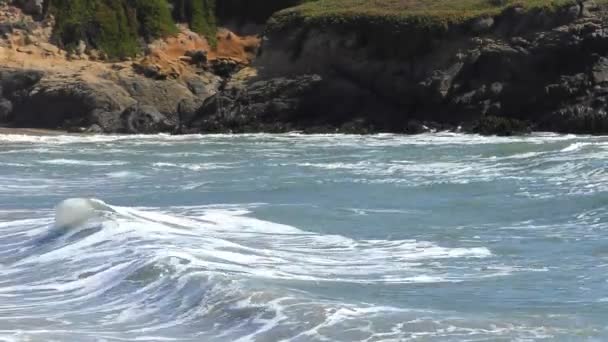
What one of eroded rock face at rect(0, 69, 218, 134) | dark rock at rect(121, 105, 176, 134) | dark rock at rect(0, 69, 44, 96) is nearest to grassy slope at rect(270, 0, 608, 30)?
eroded rock face at rect(0, 69, 218, 134)

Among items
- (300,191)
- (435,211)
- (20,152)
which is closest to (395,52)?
(20,152)

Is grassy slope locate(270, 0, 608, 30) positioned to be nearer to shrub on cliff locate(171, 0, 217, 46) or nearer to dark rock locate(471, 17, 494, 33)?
dark rock locate(471, 17, 494, 33)

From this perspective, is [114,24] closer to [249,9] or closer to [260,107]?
[249,9]

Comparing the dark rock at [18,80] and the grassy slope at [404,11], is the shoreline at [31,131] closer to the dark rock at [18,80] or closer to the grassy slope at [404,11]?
the dark rock at [18,80]

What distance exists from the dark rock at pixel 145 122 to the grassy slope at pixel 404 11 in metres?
5.63

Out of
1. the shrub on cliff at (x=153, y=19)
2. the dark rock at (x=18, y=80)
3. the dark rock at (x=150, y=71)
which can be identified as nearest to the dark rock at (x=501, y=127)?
the dark rock at (x=150, y=71)

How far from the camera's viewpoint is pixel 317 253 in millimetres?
12875

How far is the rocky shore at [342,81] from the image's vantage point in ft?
116

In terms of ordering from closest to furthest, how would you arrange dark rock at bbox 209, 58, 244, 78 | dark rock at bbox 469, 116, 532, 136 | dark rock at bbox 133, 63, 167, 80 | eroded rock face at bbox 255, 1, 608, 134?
1. dark rock at bbox 469, 116, 532, 136
2. eroded rock face at bbox 255, 1, 608, 134
3. dark rock at bbox 133, 63, 167, 80
4. dark rock at bbox 209, 58, 244, 78

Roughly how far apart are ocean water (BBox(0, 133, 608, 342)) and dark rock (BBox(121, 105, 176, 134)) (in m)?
15.1

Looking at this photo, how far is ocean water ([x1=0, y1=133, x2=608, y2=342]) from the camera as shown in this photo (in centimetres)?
917

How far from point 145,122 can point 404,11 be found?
9.39 meters

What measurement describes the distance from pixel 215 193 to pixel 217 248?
7.22 meters

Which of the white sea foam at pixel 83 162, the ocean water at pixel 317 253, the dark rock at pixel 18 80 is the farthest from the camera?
the dark rock at pixel 18 80
